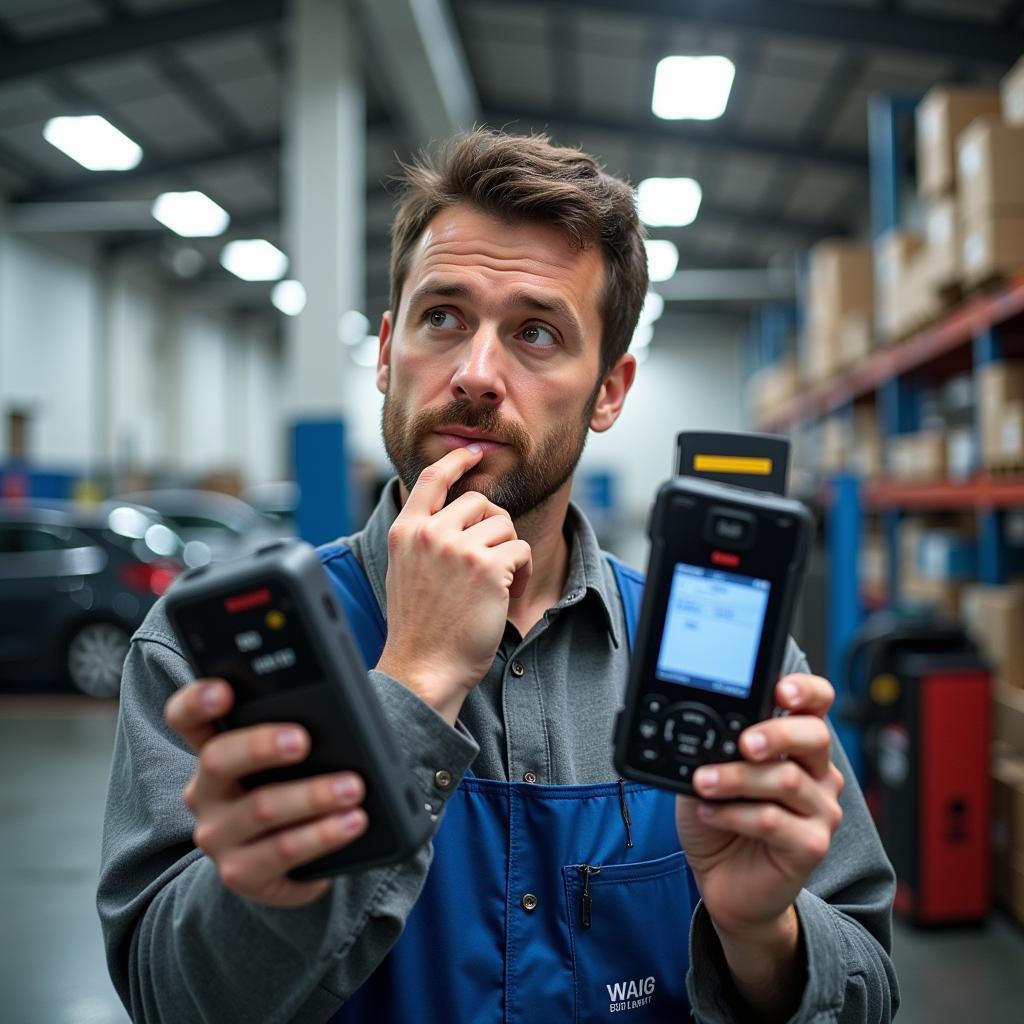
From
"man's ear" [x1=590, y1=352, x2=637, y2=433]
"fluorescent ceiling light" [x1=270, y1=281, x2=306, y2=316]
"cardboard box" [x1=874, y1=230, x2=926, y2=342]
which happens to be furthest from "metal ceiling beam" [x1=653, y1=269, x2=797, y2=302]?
"man's ear" [x1=590, y1=352, x2=637, y2=433]

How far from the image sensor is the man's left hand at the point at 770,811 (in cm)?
79

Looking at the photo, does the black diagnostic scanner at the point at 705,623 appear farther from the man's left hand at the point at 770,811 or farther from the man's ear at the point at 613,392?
the man's ear at the point at 613,392

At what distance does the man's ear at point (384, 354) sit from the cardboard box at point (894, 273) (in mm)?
4482

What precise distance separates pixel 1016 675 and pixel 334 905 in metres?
3.91

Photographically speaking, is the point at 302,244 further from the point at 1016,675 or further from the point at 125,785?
the point at 125,785

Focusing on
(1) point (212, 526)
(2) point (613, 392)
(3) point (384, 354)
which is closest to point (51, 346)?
(1) point (212, 526)

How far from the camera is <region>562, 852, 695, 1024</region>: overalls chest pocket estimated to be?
112 cm

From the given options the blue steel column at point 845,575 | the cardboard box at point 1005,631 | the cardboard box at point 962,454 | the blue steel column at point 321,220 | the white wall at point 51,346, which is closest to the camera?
the cardboard box at point 1005,631

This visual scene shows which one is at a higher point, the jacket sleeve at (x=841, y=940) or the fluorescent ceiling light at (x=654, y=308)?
the fluorescent ceiling light at (x=654, y=308)

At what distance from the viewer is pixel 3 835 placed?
13.5 feet

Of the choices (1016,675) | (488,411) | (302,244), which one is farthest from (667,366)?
(488,411)

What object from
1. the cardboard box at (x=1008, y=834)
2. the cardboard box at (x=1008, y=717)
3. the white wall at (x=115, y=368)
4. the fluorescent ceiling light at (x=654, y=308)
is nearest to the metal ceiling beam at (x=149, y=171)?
the white wall at (x=115, y=368)

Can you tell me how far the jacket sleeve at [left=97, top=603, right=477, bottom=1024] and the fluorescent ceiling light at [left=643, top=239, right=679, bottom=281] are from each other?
1340 cm

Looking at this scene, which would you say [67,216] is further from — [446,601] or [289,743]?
[289,743]
